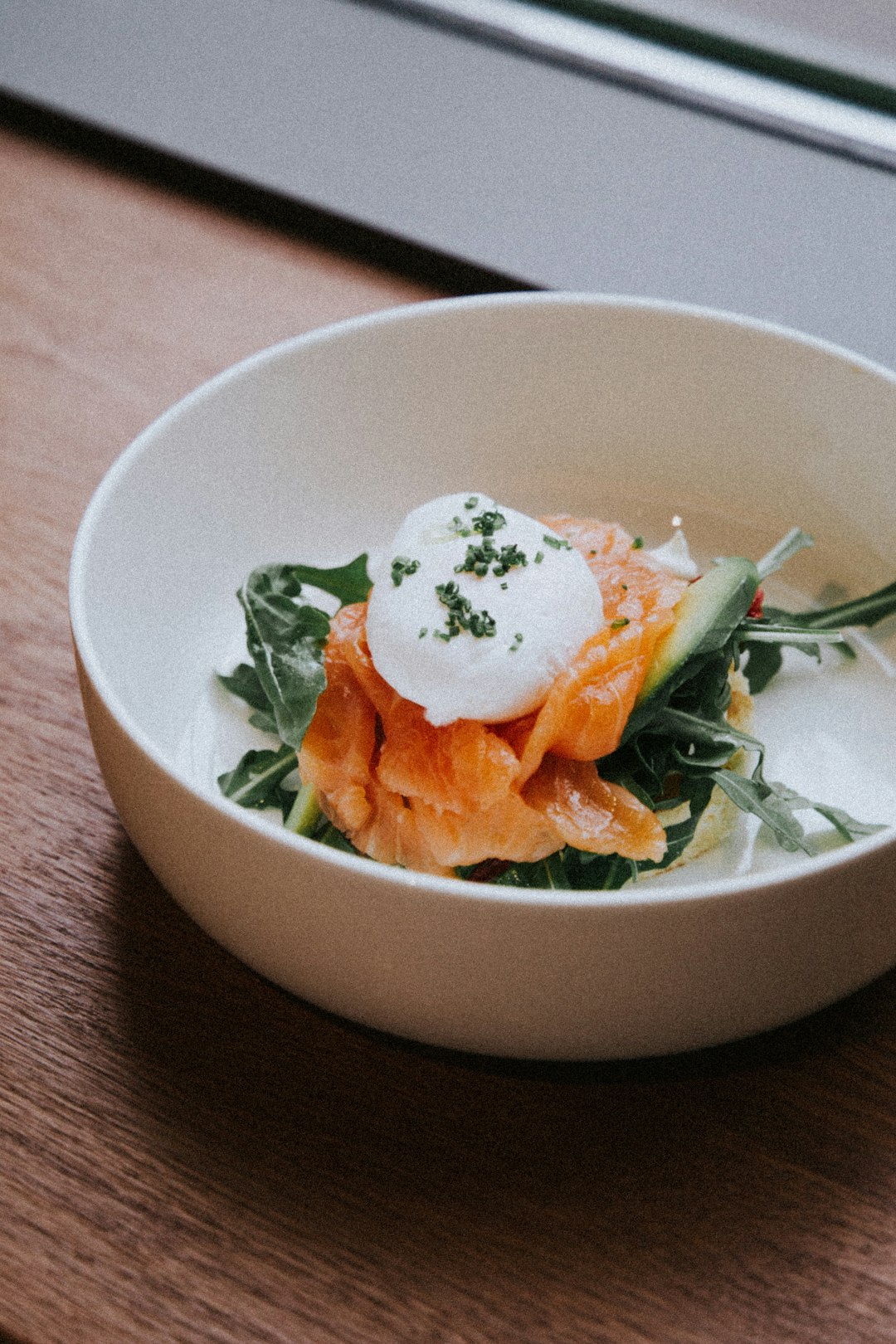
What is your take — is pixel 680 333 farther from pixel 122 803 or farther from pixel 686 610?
pixel 122 803

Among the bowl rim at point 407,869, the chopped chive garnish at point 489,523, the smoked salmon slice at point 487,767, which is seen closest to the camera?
the bowl rim at point 407,869

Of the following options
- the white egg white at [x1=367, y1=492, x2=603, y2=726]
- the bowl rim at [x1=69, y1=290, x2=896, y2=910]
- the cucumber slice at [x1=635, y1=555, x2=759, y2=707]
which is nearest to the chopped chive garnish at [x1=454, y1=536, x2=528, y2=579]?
the white egg white at [x1=367, y1=492, x2=603, y2=726]

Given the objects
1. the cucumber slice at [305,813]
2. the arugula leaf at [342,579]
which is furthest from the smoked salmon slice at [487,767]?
the arugula leaf at [342,579]

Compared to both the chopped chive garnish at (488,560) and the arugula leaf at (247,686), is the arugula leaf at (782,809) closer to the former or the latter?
the chopped chive garnish at (488,560)

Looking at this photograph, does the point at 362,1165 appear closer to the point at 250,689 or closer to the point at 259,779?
the point at 259,779

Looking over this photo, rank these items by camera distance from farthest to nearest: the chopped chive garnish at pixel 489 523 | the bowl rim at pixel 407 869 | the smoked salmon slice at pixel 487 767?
the chopped chive garnish at pixel 489 523 < the smoked salmon slice at pixel 487 767 < the bowl rim at pixel 407 869

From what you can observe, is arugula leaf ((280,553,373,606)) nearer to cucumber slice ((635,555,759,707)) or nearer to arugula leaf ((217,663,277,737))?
arugula leaf ((217,663,277,737))
